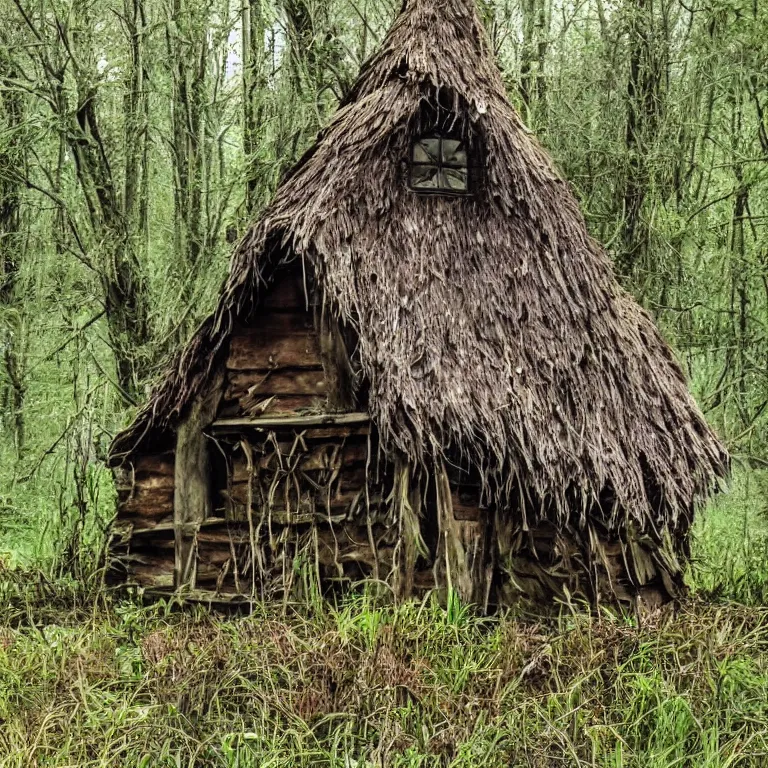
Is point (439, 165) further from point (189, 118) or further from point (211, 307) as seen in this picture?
point (189, 118)

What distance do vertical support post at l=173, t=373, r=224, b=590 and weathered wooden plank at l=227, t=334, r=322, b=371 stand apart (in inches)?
8.6

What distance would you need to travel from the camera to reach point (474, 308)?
723 centimetres

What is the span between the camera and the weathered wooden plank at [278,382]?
7.38 meters

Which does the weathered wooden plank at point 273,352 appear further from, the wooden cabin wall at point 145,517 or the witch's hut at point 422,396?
the wooden cabin wall at point 145,517

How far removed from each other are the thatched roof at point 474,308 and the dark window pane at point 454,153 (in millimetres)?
109

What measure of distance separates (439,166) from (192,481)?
10.3 ft

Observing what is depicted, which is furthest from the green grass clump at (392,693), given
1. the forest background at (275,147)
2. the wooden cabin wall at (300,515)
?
the forest background at (275,147)

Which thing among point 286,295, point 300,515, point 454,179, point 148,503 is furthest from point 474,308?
→ point 148,503

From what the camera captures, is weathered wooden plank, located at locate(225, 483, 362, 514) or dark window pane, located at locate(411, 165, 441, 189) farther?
dark window pane, located at locate(411, 165, 441, 189)

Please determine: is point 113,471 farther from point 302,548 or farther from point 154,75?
point 154,75

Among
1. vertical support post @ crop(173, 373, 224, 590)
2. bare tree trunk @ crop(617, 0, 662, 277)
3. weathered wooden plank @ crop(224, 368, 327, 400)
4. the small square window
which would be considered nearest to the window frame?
the small square window

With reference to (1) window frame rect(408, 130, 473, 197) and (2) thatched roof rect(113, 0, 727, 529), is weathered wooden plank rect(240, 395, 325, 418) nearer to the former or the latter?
(2) thatched roof rect(113, 0, 727, 529)

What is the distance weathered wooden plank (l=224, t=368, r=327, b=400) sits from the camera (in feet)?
24.2

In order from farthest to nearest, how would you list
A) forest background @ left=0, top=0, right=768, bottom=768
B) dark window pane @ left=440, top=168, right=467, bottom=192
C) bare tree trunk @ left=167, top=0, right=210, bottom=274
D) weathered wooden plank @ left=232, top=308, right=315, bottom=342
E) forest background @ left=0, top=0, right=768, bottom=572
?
1. bare tree trunk @ left=167, top=0, right=210, bottom=274
2. forest background @ left=0, top=0, right=768, bottom=572
3. dark window pane @ left=440, top=168, right=467, bottom=192
4. weathered wooden plank @ left=232, top=308, right=315, bottom=342
5. forest background @ left=0, top=0, right=768, bottom=768
